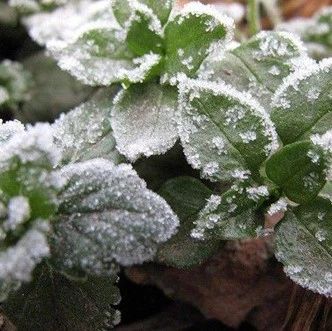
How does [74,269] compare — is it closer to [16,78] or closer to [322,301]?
[322,301]

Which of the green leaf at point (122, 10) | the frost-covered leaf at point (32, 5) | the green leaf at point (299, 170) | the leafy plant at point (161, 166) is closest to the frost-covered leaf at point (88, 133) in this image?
the leafy plant at point (161, 166)

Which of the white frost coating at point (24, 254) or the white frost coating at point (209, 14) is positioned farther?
the white frost coating at point (209, 14)

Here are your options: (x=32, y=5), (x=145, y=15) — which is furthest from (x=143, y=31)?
(x=32, y=5)

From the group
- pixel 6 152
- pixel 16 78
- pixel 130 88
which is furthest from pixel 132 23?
pixel 16 78

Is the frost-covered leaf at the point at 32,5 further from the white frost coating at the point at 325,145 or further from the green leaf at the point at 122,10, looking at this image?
the white frost coating at the point at 325,145

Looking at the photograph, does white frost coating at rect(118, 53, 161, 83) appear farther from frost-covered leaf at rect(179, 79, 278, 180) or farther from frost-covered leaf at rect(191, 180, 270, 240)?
frost-covered leaf at rect(191, 180, 270, 240)
